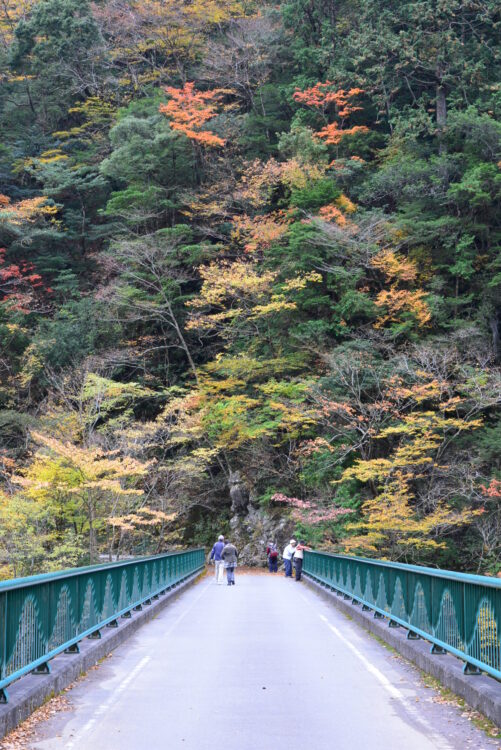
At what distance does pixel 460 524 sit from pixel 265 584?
7068mm

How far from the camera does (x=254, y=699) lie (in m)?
7.66

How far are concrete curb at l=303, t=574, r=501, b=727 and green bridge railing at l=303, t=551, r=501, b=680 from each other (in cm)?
14

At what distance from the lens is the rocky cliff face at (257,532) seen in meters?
37.0

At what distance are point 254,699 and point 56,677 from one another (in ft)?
6.56

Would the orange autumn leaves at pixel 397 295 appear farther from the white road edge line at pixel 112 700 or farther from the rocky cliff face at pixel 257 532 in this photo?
the white road edge line at pixel 112 700

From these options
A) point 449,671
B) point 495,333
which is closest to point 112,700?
point 449,671

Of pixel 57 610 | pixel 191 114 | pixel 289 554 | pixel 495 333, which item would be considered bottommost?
pixel 57 610

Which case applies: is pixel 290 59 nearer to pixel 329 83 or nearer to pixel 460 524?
pixel 329 83

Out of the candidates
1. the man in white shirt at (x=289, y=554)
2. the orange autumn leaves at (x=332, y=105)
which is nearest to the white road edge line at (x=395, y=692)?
the man in white shirt at (x=289, y=554)

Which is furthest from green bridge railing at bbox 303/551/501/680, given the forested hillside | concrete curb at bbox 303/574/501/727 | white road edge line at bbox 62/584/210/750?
the forested hillside

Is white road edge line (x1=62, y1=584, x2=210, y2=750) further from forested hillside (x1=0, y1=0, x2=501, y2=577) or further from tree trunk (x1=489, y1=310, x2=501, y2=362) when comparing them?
tree trunk (x1=489, y1=310, x2=501, y2=362)

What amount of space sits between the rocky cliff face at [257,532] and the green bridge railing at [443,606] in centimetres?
2159

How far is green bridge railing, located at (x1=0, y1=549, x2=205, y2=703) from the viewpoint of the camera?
6766 millimetres

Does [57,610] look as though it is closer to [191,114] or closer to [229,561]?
[229,561]
